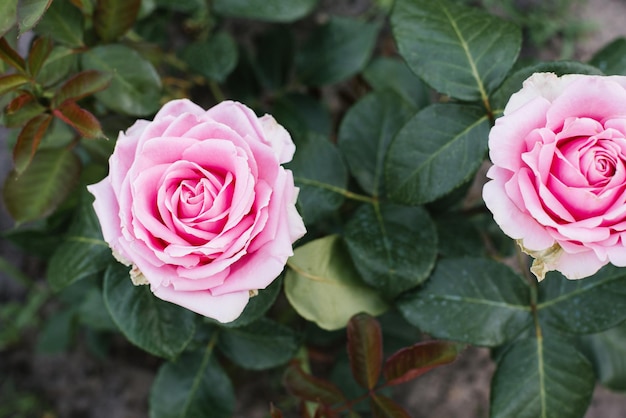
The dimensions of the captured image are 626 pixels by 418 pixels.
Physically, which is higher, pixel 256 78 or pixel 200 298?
pixel 200 298

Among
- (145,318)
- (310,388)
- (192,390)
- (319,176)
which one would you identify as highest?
(319,176)

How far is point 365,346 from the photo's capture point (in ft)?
3.10

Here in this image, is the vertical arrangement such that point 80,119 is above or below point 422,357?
above

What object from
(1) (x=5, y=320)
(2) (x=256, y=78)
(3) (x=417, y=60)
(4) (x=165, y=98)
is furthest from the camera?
(1) (x=5, y=320)

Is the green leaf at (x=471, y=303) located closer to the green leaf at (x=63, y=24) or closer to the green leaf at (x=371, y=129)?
the green leaf at (x=371, y=129)

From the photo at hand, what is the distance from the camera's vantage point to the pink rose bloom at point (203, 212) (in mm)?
688

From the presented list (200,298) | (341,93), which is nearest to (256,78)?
(341,93)

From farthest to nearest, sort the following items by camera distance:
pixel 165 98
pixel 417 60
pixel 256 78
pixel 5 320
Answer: pixel 5 320 → pixel 256 78 → pixel 165 98 → pixel 417 60

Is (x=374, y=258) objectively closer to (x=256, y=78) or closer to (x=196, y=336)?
(x=196, y=336)

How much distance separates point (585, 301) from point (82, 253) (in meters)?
0.79

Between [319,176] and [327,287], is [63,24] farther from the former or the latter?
[327,287]

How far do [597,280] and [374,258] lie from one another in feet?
1.11

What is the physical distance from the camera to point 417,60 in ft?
3.02

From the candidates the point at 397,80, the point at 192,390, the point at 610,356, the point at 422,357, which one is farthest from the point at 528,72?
the point at 192,390
